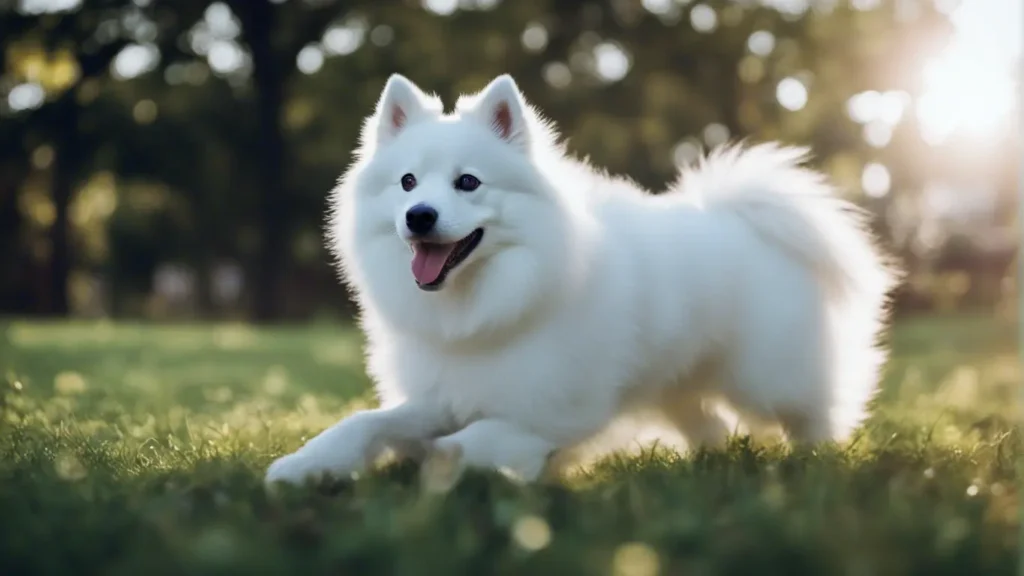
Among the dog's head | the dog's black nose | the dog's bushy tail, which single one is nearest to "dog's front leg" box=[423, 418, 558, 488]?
the dog's head

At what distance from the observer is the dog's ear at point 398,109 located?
12.8 ft

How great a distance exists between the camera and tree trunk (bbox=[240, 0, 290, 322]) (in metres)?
17.6

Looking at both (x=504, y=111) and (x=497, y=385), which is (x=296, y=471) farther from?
(x=504, y=111)

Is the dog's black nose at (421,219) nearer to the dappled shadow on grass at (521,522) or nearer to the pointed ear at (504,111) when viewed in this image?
the pointed ear at (504,111)

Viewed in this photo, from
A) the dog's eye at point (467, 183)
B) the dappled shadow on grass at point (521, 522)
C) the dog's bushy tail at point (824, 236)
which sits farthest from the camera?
the dog's bushy tail at point (824, 236)

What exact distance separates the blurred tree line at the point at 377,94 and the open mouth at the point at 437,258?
1313 cm

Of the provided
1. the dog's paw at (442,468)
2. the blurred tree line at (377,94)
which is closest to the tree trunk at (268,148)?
the blurred tree line at (377,94)

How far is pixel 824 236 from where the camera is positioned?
14.3ft

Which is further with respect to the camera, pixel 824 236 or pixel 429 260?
pixel 824 236

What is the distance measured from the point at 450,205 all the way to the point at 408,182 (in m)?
0.30

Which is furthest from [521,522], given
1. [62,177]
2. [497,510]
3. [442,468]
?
[62,177]

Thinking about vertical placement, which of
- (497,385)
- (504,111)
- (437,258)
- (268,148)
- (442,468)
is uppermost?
(268,148)

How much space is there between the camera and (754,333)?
4102mm

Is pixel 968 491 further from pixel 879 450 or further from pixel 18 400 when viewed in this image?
pixel 18 400
